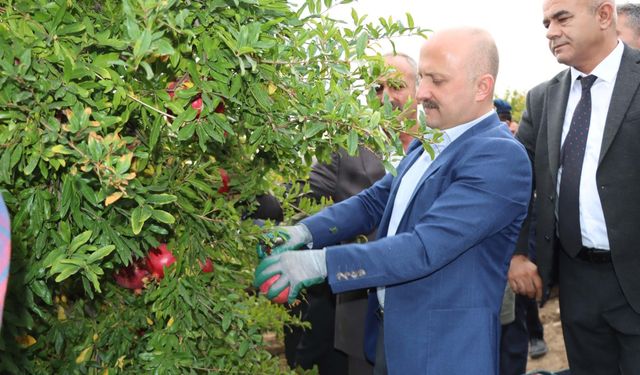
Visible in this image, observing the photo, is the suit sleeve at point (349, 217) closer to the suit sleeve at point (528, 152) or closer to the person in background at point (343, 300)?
the person in background at point (343, 300)

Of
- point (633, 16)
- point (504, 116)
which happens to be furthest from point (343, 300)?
point (504, 116)

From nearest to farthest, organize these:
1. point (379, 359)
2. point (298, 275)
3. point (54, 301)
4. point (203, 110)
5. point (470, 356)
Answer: point (203, 110) → point (54, 301) → point (298, 275) → point (470, 356) → point (379, 359)

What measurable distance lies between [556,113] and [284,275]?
1.75 meters

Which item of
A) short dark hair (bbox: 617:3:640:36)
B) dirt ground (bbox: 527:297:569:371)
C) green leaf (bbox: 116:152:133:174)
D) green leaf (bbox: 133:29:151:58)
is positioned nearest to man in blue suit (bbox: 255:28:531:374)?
green leaf (bbox: 116:152:133:174)

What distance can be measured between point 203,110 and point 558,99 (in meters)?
2.24

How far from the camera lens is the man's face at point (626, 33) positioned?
396 centimetres

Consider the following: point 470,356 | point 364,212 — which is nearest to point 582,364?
point 470,356

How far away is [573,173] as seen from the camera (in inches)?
120

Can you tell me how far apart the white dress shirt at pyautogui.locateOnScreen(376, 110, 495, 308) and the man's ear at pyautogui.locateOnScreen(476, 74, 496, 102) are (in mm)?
67

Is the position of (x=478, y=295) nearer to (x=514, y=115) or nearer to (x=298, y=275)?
(x=298, y=275)

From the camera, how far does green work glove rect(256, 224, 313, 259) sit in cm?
221

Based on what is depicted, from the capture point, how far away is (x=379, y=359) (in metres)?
2.63

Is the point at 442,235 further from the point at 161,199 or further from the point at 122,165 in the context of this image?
the point at 122,165

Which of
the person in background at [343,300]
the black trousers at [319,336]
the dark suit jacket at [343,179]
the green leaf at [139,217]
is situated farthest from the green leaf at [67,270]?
the black trousers at [319,336]
